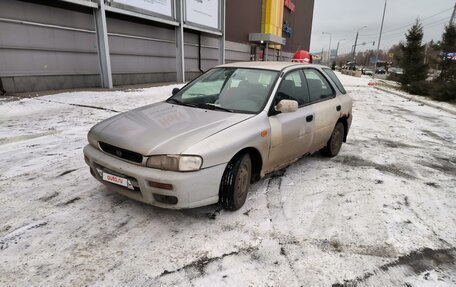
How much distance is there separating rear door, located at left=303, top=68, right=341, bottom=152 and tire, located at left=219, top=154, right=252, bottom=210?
1.49m

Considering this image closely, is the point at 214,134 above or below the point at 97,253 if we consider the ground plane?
above

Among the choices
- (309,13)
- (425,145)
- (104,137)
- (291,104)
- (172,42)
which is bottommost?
(425,145)

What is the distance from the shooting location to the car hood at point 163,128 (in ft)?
9.02

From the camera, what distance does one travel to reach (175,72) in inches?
690

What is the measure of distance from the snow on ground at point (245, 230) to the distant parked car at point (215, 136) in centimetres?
32

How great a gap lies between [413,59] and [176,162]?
2211 cm

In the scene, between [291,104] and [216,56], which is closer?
[291,104]

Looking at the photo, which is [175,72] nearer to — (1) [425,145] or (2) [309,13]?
(1) [425,145]

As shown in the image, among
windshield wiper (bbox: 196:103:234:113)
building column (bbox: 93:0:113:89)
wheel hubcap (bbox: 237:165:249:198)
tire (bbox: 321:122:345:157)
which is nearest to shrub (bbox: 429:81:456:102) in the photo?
tire (bbox: 321:122:345:157)

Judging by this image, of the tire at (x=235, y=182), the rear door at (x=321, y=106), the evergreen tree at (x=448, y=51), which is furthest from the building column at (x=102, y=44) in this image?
the evergreen tree at (x=448, y=51)

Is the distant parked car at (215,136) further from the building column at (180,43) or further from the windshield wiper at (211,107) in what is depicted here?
the building column at (180,43)

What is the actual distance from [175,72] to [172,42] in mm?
1644

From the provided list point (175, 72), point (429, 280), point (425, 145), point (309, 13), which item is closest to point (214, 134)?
point (429, 280)

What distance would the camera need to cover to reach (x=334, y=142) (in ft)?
16.5
